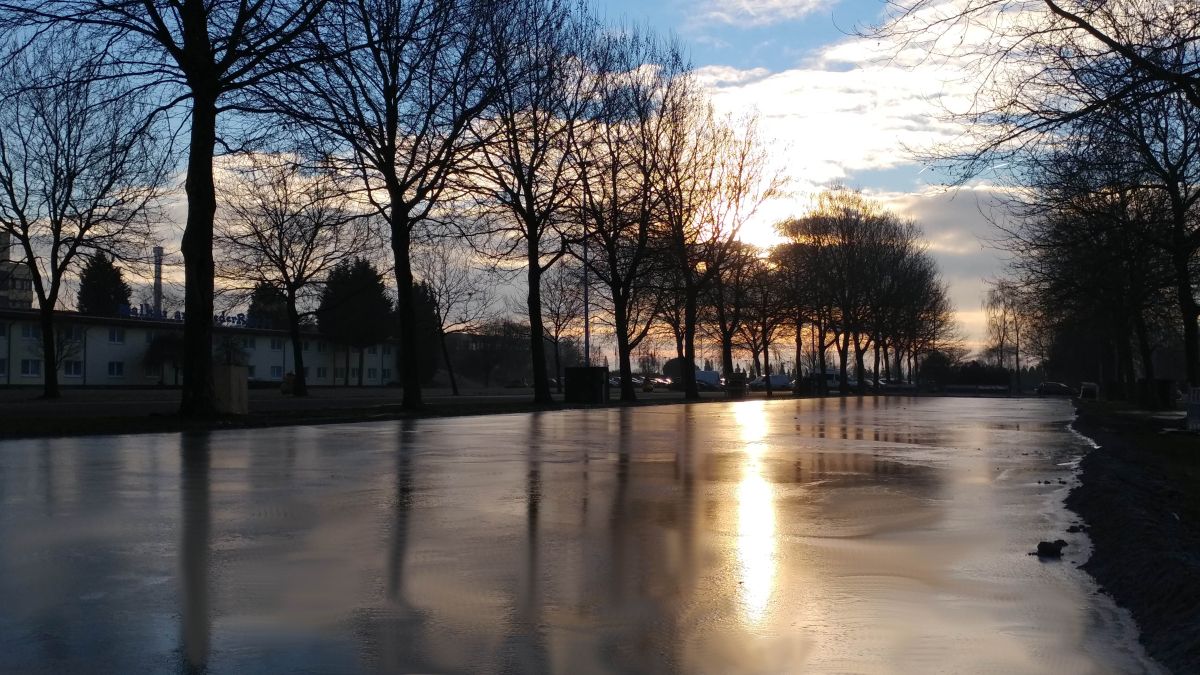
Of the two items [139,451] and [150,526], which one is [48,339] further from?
[150,526]

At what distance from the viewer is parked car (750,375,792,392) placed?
3863 inches

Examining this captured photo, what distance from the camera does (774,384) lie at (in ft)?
365

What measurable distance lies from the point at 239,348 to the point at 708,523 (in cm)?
7346

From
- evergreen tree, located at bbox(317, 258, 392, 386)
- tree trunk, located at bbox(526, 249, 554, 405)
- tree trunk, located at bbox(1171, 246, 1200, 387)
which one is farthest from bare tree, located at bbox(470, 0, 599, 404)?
evergreen tree, located at bbox(317, 258, 392, 386)

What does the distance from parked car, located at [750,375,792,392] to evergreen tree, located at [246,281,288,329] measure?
40.1 metres

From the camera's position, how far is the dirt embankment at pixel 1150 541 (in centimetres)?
533

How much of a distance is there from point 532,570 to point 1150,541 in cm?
435

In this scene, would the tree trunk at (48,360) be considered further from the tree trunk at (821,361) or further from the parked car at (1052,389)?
the parked car at (1052,389)

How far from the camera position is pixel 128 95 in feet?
72.3

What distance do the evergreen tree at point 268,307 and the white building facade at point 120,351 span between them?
1.27m

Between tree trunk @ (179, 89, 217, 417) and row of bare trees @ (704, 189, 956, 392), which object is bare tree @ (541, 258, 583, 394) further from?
tree trunk @ (179, 89, 217, 417)

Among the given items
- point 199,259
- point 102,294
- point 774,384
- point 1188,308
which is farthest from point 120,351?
point 1188,308

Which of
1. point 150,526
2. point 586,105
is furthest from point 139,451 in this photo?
point 586,105

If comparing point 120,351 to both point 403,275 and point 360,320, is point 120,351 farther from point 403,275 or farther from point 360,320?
point 403,275
